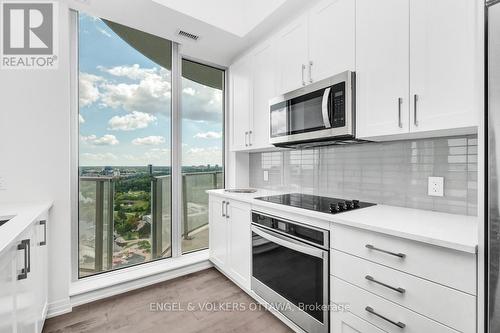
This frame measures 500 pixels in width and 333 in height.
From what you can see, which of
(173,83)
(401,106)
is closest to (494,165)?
(401,106)

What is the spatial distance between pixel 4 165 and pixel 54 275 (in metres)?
0.93

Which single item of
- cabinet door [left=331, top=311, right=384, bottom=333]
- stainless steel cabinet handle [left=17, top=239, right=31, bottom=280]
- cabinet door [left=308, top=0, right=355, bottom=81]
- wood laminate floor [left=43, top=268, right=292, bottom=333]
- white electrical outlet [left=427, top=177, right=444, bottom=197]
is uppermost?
cabinet door [left=308, top=0, right=355, bottom=81]

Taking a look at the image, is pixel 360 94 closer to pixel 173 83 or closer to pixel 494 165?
pixel 494 165

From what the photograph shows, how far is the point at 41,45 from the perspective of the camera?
1.95m

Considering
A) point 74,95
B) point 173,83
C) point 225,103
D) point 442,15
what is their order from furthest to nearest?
point 225,103 < point 173,83 < point 74,95 < point 442,15

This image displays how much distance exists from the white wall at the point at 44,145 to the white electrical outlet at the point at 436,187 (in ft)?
8.65

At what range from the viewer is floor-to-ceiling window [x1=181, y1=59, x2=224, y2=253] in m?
2.90

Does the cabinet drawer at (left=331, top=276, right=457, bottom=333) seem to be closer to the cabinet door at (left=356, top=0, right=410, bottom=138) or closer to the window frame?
the cabinet door at (left=356, top=0, right=410, bottom=138)

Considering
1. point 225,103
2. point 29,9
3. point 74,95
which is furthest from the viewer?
point 225,103

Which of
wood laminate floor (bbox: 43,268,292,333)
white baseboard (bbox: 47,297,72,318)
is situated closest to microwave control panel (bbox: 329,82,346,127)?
wood laminate floor (bbox: 43,268,292,333)

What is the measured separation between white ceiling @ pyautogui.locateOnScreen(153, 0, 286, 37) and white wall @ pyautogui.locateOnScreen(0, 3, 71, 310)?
3.23 ft

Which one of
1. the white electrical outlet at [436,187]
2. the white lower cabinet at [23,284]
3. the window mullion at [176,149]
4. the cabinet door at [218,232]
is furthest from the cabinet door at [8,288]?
the white electrical outlet at [436,187]

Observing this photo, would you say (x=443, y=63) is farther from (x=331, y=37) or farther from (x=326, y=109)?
(x=331, y=37)

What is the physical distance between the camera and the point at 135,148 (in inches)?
100
